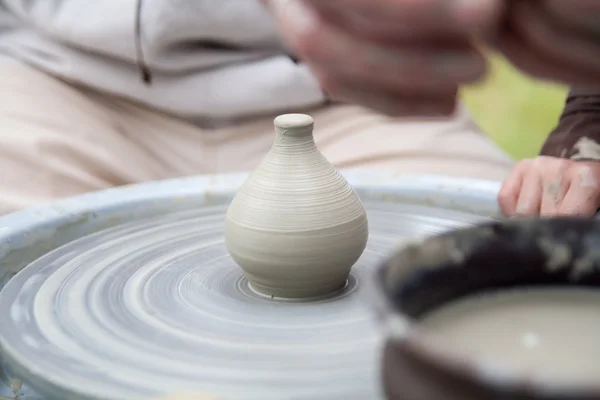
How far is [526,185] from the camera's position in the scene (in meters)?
1.13

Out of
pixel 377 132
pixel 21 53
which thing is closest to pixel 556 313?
pixel 377 132

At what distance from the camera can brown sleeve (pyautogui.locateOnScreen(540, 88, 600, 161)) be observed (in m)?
1.23

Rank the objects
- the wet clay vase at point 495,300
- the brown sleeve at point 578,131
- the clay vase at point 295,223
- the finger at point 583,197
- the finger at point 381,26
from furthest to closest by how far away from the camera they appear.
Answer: the brown sleeve at point 578,131
the finger at point 583,197
the clay vase at point 295,223
the finger at point 381,26
the wet clay vase at point 495,300

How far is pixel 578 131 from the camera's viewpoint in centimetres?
127

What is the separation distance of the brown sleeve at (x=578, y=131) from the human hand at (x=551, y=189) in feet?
0.20

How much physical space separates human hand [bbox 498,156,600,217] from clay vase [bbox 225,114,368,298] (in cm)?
32

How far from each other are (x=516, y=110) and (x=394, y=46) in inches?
112

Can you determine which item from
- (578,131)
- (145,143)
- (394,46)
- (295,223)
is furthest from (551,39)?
(145,143)

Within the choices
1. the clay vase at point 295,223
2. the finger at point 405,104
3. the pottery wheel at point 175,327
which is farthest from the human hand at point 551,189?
the finger at point 405,104

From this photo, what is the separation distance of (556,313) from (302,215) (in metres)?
0.36

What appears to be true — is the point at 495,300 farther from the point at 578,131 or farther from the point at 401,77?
the point at 578,131

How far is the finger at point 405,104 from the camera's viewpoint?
68 cm

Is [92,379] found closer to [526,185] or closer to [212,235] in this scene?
[212,235]

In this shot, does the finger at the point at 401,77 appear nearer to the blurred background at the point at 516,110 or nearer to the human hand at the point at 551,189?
the human hand at the point at 551,189
